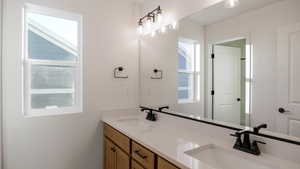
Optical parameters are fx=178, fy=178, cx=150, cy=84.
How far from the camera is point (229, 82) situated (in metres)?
1.46

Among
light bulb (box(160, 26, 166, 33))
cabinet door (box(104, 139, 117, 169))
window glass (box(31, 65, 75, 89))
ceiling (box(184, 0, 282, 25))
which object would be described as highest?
light bulb (box(160, 26, 166, 33))

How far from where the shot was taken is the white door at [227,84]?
140 centimetres

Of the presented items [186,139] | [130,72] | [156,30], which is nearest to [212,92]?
[186,139]

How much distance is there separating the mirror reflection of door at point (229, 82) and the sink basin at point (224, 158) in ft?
0.95

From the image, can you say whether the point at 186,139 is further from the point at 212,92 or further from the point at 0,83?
the point at 0,83

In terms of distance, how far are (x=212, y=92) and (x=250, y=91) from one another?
36 cm

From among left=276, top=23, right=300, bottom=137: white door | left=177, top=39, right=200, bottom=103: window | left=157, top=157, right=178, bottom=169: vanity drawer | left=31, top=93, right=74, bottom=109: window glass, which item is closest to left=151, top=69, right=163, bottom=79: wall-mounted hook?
left=177, top=39, right=200, bottom=103: window

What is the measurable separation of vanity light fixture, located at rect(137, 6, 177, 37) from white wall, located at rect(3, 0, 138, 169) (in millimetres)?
160

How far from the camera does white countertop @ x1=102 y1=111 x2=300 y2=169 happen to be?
3.38 ft

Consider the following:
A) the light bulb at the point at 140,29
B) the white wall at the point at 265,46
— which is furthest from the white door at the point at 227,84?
the light bulb at the point at 140,29

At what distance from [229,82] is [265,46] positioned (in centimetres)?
37

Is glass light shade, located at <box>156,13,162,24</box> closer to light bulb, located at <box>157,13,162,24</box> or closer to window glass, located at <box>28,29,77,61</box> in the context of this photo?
light bulb, located at <box>157,13,162,24</box>

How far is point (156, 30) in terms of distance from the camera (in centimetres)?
225

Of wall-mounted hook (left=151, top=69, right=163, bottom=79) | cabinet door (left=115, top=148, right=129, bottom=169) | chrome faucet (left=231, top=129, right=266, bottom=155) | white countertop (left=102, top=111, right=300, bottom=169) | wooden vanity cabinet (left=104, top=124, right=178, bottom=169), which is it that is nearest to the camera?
white countertop (left=102, top=111, right=300, bottom=169)
